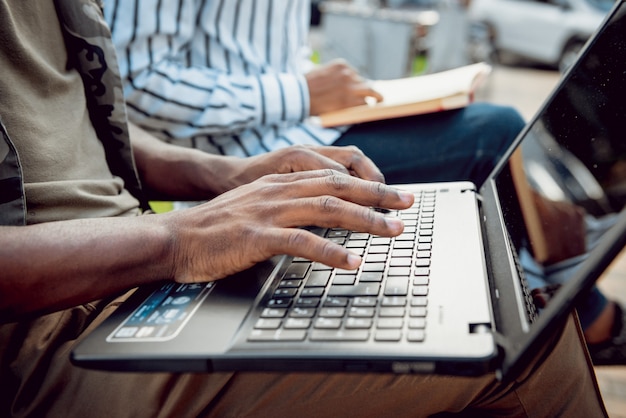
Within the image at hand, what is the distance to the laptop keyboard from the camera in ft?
1.95

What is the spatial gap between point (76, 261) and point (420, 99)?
0.85 metres

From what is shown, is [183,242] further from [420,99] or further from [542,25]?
[542,25]

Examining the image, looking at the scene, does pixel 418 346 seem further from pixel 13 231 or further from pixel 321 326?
pixel 13 231

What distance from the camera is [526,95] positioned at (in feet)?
21.9

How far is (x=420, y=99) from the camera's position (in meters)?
1.31

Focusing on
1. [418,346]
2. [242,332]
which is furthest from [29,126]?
[418,346]

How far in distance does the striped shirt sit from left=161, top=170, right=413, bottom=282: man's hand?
55 cm

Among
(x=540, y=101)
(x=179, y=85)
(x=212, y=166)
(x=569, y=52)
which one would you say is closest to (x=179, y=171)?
(x=212, y=166)

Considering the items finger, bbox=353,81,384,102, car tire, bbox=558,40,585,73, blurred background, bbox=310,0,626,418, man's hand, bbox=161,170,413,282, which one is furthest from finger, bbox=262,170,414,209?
car tire, bbox=558,40,585,73

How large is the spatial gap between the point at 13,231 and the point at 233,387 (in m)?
0.29

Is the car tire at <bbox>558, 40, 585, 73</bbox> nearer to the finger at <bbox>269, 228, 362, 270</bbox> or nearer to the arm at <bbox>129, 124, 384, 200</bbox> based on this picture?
the arm at <bbox>129, 124, 384, 200</bbox>

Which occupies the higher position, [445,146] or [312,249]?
[312,249]

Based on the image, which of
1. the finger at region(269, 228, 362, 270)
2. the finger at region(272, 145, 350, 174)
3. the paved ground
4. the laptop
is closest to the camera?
the laptop

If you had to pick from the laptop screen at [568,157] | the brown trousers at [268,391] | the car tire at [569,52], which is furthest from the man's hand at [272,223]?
the car tire at [569,52]
